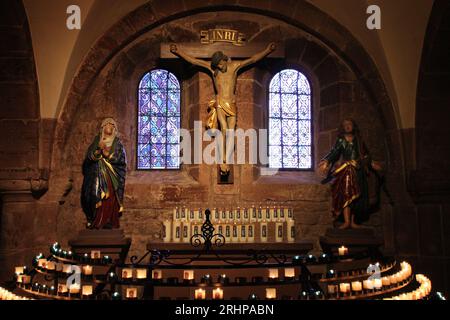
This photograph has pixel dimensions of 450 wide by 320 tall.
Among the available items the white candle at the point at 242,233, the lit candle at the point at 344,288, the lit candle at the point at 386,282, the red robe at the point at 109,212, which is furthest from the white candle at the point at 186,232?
the lit candle at the point at 386,282

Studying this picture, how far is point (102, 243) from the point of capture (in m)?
6.54

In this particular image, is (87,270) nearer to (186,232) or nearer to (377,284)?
(186,232)

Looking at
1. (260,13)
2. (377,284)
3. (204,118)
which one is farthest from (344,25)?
(377,284)

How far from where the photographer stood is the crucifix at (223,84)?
23.5ft

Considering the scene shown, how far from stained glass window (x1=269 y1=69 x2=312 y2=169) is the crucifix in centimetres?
91

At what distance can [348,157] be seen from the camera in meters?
6.93

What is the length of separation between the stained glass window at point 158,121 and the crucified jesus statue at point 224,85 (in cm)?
84

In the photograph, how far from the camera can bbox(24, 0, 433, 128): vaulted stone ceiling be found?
6699 mm

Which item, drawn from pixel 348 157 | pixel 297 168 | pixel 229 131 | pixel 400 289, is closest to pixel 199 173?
pixel 229 131

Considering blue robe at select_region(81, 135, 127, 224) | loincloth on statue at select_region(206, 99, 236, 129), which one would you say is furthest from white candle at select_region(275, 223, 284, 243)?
blue robe at select_region(81, 135, 127, 224)

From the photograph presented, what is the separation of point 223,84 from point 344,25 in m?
2.16

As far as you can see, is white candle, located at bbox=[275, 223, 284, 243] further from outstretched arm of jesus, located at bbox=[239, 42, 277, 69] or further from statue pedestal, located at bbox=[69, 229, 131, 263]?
outstretched arm of jesus, located at bbox=[239, 42, 277, 69]

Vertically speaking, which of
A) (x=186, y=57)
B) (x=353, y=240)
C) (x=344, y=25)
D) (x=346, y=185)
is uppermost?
(x=344, y=25)

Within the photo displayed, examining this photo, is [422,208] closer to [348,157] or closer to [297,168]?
[348,157]
